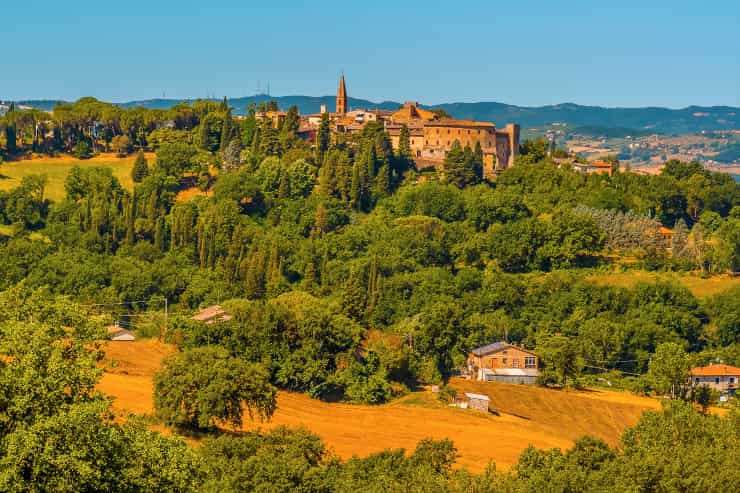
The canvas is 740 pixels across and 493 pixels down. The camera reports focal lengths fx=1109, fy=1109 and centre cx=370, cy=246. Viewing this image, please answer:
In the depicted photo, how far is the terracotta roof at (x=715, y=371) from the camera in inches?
2598

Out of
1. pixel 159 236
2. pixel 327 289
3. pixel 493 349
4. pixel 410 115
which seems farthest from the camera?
pixel 410 115

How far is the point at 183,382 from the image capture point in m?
41.3

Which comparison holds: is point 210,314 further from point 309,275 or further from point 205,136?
point 205,136

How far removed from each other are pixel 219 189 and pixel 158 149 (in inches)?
559

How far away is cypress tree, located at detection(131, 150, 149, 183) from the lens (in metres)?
94.9

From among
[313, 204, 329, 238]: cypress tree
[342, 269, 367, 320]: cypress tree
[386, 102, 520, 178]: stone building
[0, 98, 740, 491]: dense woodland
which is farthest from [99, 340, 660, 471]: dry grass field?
[386, 102, 520, 178]: stone building

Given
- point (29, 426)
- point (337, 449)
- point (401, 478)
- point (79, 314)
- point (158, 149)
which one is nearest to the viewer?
point (29, 426)

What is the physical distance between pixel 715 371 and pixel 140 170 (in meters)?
51.5

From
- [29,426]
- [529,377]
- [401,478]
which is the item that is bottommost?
[529,377]

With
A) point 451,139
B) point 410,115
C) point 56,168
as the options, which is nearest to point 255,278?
point 56,168

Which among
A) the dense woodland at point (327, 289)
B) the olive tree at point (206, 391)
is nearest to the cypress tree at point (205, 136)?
the dense woodland at point (327, 289)

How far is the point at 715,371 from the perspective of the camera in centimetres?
6650

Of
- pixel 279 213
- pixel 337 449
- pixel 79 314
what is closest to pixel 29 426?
pixel 79 314

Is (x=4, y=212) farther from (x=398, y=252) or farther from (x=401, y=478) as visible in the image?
(x=401, y=478)
